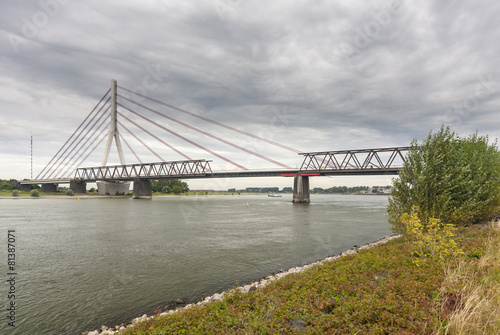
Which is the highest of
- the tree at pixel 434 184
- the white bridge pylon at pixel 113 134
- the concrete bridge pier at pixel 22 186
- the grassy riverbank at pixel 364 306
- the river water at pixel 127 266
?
the white bridge pylon at pixel 113 134

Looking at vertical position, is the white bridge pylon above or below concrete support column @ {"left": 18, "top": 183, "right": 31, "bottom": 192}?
above

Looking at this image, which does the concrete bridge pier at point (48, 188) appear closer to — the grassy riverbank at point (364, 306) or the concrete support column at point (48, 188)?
the concrete support column at point (48, 188)

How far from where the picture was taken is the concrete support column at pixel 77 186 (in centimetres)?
15000

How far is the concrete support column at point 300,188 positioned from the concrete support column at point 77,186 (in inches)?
5050

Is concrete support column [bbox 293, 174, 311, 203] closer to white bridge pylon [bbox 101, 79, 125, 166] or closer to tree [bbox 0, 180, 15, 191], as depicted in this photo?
white bridge pylon [bbox 101, 79, 125, 166]

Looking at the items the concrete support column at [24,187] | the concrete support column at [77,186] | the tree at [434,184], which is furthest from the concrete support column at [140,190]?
the tree at [434,184]

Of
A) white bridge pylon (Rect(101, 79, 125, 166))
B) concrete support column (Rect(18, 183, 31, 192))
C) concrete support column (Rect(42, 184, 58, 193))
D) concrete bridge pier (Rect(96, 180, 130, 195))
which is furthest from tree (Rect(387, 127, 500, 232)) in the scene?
concrete support column (Rect(18, 183, 31, 192))

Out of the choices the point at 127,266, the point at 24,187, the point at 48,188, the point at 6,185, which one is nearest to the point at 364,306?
the point at 127,266

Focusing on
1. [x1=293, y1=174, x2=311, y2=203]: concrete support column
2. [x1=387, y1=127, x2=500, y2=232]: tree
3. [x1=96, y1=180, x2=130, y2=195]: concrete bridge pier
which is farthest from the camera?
[x1=96, y1=180, x2=130, y2=195]: concrete bridge pier

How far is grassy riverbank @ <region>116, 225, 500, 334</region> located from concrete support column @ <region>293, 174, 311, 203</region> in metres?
90.7

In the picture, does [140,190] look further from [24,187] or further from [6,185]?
[6,185]

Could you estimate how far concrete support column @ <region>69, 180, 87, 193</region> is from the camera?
150000mm

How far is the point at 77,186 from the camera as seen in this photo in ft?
497

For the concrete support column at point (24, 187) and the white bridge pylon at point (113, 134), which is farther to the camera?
the concrete support column at point (24, 187)
